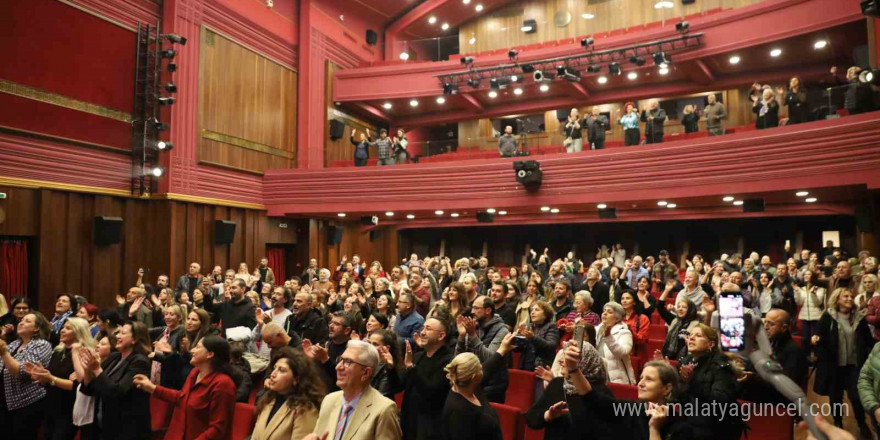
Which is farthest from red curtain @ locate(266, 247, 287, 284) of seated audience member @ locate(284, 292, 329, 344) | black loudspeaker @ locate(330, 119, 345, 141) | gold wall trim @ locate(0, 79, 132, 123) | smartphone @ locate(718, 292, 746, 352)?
smartphone @ locate(718, 292, 746, 352)

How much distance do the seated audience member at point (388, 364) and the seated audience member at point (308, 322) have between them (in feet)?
4.83

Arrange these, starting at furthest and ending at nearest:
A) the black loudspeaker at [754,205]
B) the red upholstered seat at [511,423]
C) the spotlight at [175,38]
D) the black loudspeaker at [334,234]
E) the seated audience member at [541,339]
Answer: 1. the black loudspeaker at [334,234]
2. the spotlight at [175,38]
3. the black loudspeaker at [754,205]
4. the seated audience member at [541,339]
5. the red upholstered seat at [511,423]

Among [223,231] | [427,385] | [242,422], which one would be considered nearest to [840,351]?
[427,385]

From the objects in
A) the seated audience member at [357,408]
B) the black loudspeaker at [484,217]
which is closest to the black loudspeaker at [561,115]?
the black loudspeaker at [484,217]

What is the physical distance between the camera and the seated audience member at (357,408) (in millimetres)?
2609

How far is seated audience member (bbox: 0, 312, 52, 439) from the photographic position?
4.05 m

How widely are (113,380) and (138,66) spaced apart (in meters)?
9.24

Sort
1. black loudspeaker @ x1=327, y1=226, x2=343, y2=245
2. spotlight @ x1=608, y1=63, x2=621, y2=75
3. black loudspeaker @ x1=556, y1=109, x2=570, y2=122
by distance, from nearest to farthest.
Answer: spotlight @ x1=608, y1=63, x2=621, y2=75 → black loudspeaker @ x1=327, y1=226, x2=343, y2=245 → black loudspeaker @ x1=556, y1=109, x2=570, y2=122

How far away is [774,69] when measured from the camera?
1315cm

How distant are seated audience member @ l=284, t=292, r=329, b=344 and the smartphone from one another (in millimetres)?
2894

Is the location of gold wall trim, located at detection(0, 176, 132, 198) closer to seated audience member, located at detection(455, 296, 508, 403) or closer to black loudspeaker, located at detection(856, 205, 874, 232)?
seated audience member, located at detection(455, 296, 508, 403)

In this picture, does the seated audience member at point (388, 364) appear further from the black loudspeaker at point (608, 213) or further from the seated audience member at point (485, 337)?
the black loudspeaker at point (608, 213)

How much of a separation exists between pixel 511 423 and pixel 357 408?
983 mm

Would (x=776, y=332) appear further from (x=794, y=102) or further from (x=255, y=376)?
(x=794, y=102)
